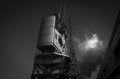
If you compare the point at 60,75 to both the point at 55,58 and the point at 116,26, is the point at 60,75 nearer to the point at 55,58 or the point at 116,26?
the point at 55,58

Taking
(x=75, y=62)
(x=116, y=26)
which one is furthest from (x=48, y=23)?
(x=116, y=26)

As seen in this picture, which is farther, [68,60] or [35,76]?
[68,60]

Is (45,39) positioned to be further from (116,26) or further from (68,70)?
(116,26)

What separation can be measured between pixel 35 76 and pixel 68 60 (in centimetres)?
984

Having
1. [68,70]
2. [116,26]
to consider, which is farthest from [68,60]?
[116,26]

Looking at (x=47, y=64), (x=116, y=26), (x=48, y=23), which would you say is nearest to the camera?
(x=116, y=26)

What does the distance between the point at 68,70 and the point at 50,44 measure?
937 cm

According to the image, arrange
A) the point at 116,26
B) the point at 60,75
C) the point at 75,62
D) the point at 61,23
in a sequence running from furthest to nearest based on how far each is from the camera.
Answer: the point at 75,62 < the point at 61,23 < the point at 60,75 < the point at 116,26

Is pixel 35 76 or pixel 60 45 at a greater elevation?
pixel 60 45

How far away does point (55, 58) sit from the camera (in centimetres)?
3000

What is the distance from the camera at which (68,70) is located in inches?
1314

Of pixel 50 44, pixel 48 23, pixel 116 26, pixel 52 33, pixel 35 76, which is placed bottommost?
pixel 35 76

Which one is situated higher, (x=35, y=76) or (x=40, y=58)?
(x=40, y=58)

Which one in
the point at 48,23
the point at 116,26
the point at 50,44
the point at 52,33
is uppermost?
the point at 48,23
